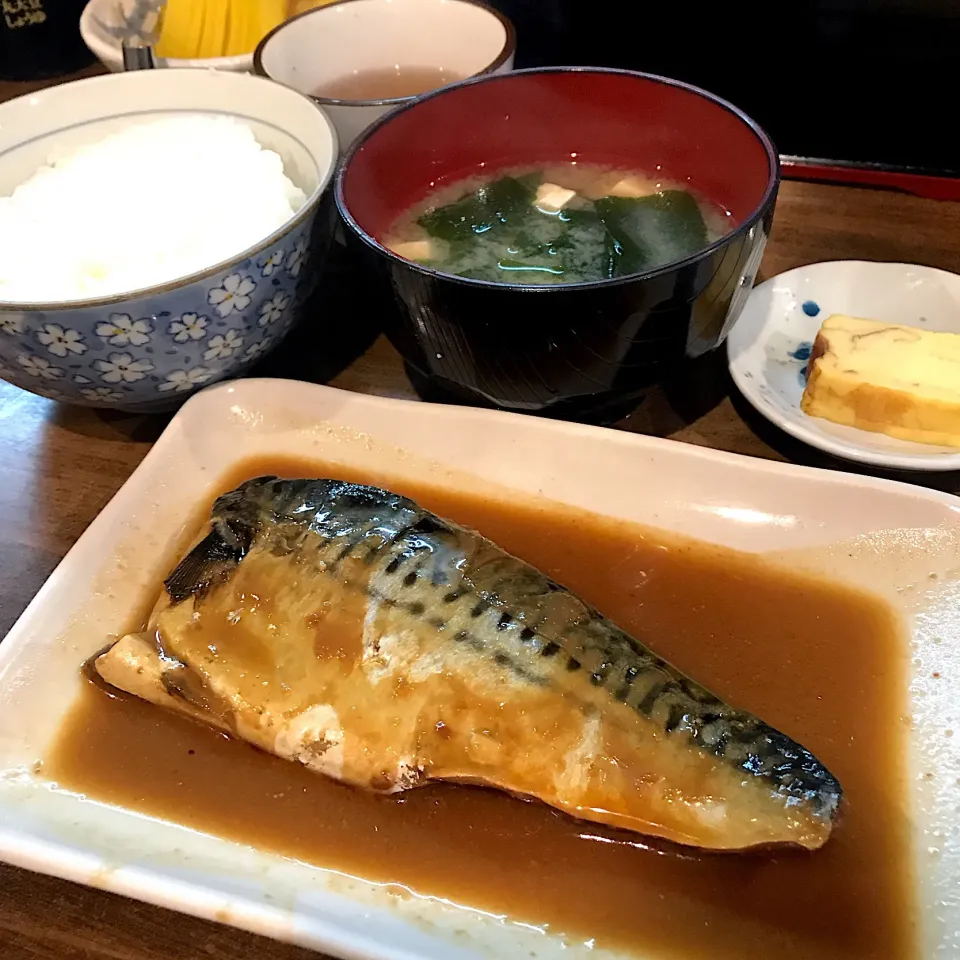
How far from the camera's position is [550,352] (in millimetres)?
1115

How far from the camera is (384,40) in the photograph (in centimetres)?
176

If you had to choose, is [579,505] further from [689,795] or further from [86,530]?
[86,530]

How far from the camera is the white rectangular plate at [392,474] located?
85 centimetres

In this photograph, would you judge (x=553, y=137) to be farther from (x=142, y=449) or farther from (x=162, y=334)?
(x=142, y=449)

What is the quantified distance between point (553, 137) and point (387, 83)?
488mm

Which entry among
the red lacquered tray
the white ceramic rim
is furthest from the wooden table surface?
the white ceramic rim

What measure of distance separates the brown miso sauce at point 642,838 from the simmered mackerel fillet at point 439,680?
4 cm

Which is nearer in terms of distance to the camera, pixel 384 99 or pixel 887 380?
pixel 887 380

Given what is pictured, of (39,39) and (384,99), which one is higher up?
(39,39)

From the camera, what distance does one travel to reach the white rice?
1.25 m

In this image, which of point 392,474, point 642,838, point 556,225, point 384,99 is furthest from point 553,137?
point 642,838

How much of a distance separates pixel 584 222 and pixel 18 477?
1003mm

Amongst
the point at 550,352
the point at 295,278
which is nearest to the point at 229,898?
the point at 550,352

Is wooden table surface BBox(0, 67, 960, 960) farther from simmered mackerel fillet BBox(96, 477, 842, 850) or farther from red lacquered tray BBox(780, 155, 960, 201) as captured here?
simmered mackerel fillet BBox(96, 477, 842, 850)
